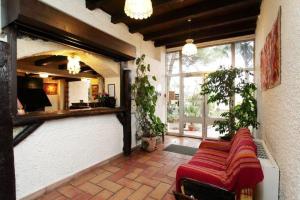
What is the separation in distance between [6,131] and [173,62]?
470 cm

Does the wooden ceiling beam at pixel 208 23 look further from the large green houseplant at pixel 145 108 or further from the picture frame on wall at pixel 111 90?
the picture frame on wall at pixel 111 90

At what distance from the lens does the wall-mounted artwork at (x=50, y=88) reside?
7.64m

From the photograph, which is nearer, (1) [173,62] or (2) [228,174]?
(2) [228,174]

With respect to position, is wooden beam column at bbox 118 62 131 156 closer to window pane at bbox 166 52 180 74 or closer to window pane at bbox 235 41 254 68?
window pane at bbox 166 52 180 74

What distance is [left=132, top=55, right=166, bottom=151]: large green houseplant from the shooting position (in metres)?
3.97

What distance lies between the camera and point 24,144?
2.09 metres

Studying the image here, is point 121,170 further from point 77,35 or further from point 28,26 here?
point 28,26

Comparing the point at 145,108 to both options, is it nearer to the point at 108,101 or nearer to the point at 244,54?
the point at 108,101

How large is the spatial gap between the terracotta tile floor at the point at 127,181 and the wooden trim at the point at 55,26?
83.3 inches

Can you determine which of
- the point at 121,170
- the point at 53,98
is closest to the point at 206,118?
the point at 121,170

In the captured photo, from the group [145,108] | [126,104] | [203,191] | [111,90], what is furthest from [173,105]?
[203,191]

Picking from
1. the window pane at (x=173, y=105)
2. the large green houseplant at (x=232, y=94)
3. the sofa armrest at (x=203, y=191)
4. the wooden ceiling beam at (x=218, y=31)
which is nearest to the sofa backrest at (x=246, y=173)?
the sofa armrest at (x=203, y=191)

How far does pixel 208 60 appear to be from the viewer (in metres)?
4.98

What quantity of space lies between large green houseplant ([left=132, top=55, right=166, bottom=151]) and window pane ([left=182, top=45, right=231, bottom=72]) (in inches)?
65.8
